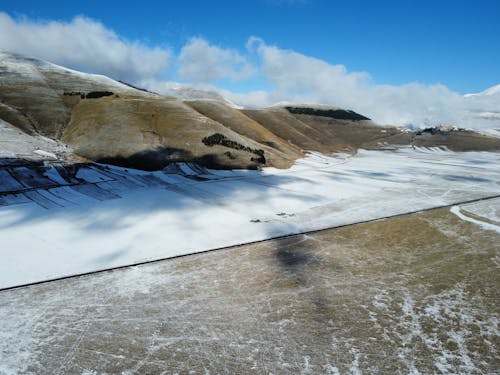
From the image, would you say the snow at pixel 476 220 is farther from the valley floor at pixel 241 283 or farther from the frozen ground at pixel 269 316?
the frozen ground at pixel 269 316

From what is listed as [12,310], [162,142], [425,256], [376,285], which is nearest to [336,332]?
[376,285]

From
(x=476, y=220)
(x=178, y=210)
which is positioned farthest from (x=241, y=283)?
(x=476, y=220)

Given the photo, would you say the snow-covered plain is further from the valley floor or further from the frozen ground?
the frozen ground

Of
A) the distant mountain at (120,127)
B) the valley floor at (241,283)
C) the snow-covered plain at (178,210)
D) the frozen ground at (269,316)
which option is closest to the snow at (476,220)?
the valley floor at (241,283)

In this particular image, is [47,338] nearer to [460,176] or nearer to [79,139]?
[79,139]

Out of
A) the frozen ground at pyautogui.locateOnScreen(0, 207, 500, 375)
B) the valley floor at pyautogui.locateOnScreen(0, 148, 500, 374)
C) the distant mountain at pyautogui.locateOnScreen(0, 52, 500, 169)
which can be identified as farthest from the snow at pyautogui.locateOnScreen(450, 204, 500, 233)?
the distant mountain at pyautogui.locateOnScreen(0, 52, 500, 169)
